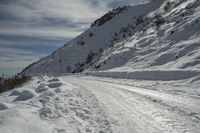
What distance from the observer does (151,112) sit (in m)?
8.41

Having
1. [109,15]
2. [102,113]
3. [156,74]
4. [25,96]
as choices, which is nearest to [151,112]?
[102,113]

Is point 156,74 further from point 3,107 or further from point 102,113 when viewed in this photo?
point 3,107

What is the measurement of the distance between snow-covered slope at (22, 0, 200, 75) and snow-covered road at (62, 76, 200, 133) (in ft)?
15.0

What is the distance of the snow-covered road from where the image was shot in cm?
689

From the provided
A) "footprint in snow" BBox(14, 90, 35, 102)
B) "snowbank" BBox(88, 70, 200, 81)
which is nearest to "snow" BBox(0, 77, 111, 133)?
"footprint in snow" BBox(14, 90, 35, 102)

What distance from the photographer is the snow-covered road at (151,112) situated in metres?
6.89

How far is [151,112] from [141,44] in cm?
1721

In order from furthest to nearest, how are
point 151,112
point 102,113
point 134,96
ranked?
1. point 134,96
2. point 151,112
3. point 102,113

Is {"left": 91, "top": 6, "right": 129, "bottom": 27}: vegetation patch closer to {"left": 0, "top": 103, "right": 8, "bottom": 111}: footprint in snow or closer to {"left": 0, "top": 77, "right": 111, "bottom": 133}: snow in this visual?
{"left": 0, "top": 77, "right": 111, "bottom": 133}: snow

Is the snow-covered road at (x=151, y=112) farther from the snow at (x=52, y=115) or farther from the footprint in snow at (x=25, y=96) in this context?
the footprint in snow at (x=25, y=96)

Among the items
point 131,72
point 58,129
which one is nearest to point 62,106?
point 58,129

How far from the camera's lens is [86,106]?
8.97 metres

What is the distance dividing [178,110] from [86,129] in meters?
3.11

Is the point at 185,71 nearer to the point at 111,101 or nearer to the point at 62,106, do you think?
the point at 111,101
